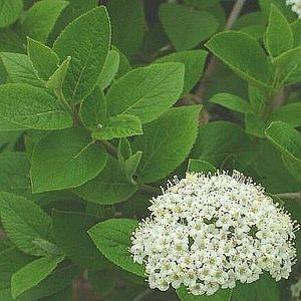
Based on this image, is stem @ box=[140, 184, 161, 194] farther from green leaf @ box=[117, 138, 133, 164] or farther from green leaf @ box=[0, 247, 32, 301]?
green leaf @ box=[0, 247, 32, 301]

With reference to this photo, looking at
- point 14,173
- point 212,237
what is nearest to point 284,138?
point 212,237

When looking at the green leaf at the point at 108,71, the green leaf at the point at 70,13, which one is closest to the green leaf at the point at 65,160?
the green leaf at the point at 108,71

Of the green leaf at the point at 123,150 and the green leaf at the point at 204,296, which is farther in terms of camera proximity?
the green leaf at the point at 123,150

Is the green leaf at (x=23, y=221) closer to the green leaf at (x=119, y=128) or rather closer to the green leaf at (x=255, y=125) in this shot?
the green leaf at (x=119, y=128)

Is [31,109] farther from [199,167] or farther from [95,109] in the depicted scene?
[199,167]

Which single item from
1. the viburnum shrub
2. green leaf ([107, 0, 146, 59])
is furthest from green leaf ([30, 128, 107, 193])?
green leaf ([107, 0, 146, 59])

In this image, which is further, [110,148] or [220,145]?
[220,145]
